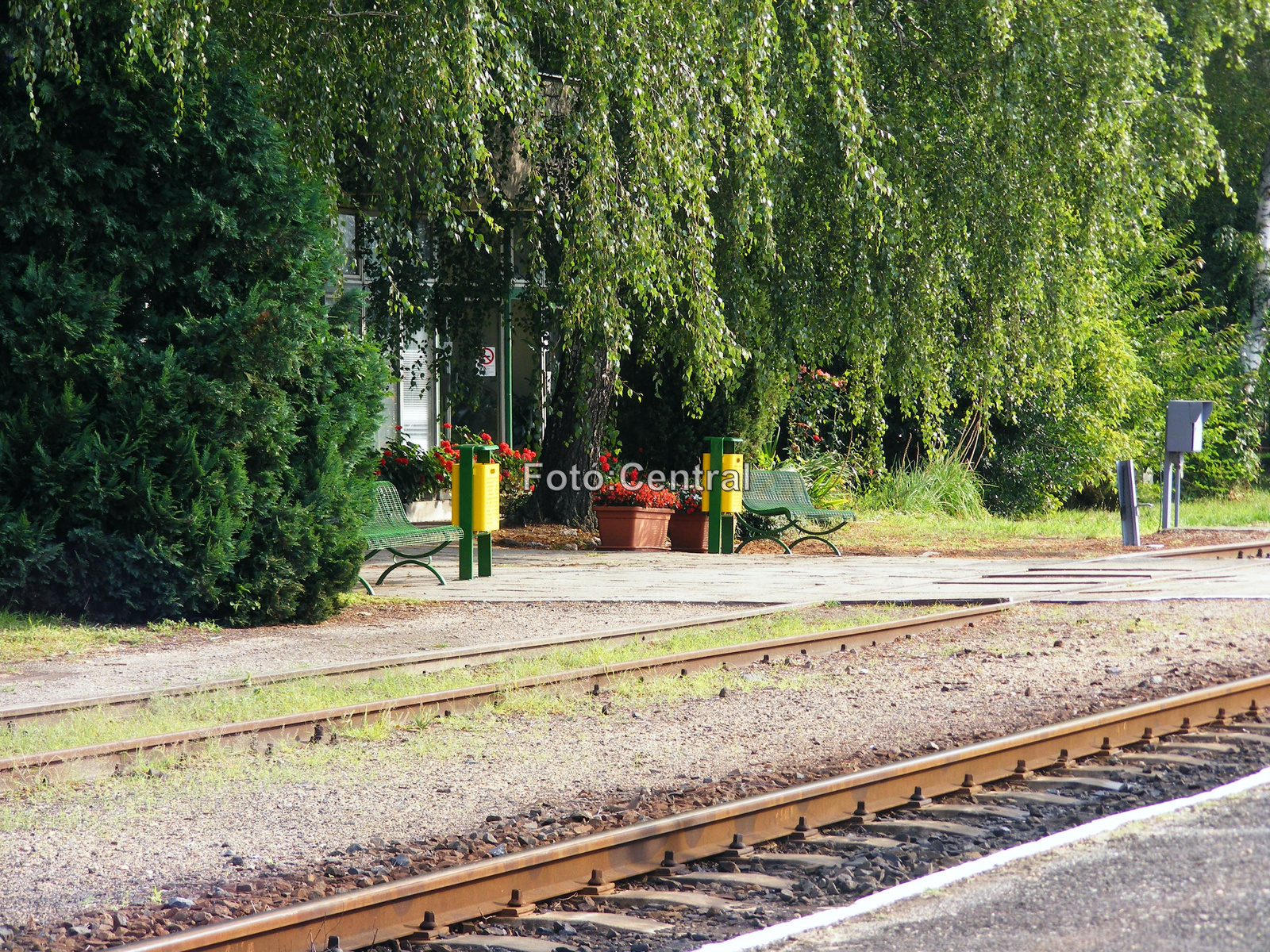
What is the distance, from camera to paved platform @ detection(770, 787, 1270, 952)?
399 cm

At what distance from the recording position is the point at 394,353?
49.8 feet

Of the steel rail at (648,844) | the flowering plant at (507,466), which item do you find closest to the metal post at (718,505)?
the flowering plant at (507,466)

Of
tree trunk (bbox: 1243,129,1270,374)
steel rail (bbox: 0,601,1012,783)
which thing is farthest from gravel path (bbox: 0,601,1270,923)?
tree trunk (bbox: 1243,129,1270,374)

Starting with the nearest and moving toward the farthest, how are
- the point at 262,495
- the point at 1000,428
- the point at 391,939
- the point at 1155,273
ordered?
the point at 391,939, the point at 262,495, the point at 1000,428, the point at 1155,273

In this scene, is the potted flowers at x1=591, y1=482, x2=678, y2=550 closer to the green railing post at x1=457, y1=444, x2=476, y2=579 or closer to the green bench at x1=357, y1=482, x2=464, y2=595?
the green railing post at x1=457, y1=444, x2=476, y2=579

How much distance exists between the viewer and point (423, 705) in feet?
23.9

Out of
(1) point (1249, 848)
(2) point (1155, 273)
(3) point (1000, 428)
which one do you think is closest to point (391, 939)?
(1) point (1249, 848)

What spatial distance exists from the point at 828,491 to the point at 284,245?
10.9 metres

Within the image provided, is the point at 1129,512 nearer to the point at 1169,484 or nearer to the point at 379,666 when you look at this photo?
the point at 1169,484

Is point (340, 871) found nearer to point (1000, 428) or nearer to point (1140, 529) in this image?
point (1140, 529)

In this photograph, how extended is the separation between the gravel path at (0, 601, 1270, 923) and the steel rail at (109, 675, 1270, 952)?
1.39ft

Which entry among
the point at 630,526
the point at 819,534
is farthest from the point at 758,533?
the point at 630,526

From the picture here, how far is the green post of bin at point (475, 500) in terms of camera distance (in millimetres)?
12320

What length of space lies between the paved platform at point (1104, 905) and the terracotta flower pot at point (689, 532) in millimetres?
11051
